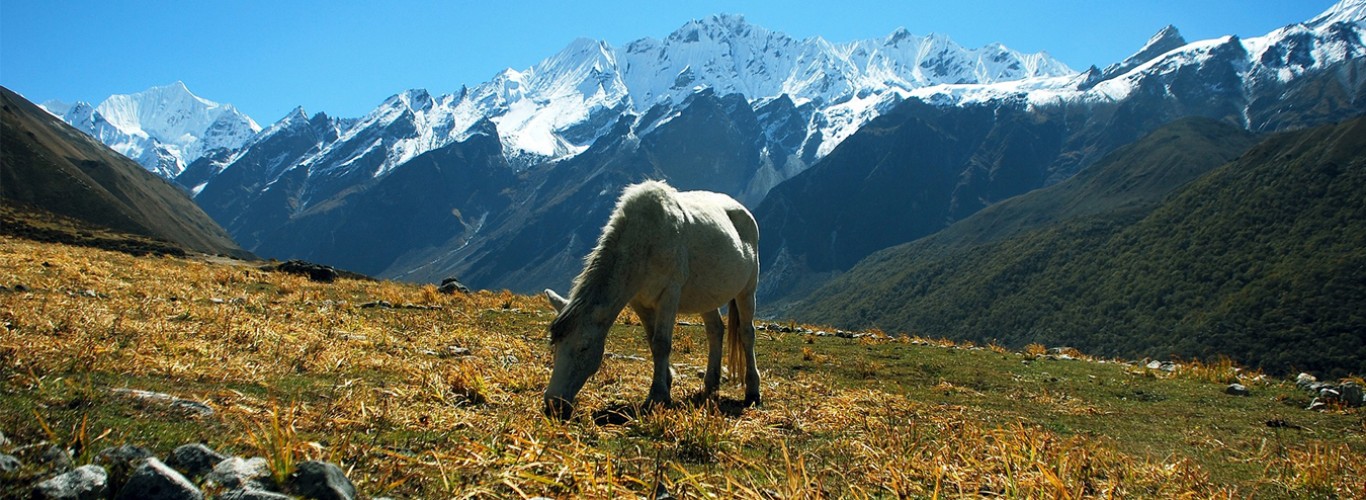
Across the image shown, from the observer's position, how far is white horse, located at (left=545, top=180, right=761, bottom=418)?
348 inches

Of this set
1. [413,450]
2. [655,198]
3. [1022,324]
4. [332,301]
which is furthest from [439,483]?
[1022,324]

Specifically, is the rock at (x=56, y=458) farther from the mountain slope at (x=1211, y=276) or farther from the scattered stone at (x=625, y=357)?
the mountain slope at (x=1211, y=276)

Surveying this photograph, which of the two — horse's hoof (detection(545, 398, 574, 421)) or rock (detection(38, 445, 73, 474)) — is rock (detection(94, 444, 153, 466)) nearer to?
rock (detection(38, 445, 73, 474))

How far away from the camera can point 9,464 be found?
443 centimetres

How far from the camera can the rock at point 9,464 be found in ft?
14.4

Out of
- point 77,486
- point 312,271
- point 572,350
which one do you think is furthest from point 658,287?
point 312,271

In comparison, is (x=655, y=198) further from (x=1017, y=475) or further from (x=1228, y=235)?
(x=1228, y=235)

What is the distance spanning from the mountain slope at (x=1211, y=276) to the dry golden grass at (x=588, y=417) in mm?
94605

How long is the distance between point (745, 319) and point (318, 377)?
255 inches

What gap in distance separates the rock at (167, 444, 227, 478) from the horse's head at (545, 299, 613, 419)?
3887 millimetres

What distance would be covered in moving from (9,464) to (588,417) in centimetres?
507

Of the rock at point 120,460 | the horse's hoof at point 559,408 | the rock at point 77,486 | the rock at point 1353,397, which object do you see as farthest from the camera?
the rock at point 1353,397

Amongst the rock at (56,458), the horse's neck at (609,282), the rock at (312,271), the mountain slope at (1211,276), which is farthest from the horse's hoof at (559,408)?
the mountain slope at (1211,276)

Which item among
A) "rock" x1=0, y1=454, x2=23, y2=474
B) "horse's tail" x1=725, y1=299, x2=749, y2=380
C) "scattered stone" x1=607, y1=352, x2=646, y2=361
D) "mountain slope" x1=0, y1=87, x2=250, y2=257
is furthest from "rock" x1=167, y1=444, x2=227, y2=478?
"mountain slope" x1=0, y1=87, x2=250, y2=257
